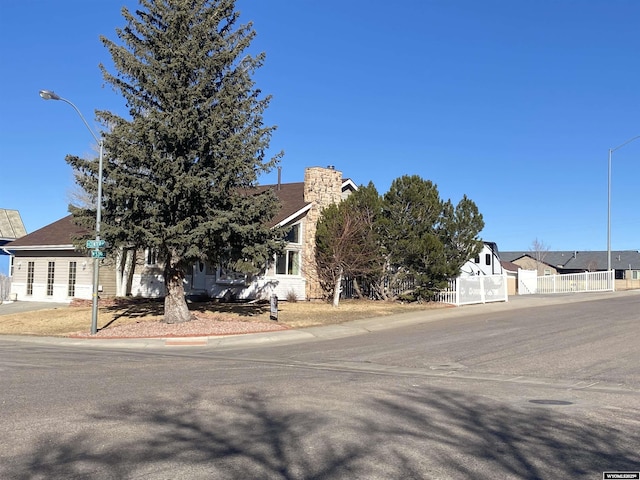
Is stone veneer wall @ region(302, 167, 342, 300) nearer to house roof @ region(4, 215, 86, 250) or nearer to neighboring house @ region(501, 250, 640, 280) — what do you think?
house roof @ region(4, 215, 86, 250)

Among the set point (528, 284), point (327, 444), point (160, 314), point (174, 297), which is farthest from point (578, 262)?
point (327, 444)

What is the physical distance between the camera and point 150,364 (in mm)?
13617

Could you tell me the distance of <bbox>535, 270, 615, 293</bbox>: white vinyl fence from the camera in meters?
39.8

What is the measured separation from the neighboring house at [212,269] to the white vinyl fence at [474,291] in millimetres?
6745

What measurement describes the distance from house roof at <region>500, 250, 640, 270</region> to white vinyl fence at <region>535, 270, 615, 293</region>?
1770 inches

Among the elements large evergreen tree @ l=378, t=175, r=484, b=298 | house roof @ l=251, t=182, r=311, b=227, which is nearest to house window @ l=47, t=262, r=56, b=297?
house roof @ l=251, t=182, r=311, b=227

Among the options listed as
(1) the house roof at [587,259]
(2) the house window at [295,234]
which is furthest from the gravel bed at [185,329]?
(1) the house roof at [587,259]

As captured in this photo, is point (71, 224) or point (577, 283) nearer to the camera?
point (71, 224)

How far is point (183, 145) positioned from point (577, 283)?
2981cm

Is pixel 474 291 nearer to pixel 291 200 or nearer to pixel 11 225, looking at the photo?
pixel 291 200

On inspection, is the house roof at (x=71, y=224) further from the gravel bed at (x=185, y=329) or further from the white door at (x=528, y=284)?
the white door at (x=528, y=284)

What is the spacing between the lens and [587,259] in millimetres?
86625

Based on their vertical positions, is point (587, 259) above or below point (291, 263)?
above

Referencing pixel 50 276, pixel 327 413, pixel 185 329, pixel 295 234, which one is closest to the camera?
pixel 327 413
